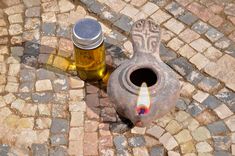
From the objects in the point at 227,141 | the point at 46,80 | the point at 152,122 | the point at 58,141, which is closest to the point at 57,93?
the point at 46,80

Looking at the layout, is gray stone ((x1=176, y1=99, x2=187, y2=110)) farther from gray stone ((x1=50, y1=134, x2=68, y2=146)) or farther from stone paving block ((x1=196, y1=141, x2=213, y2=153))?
gray stone ((x1=50, y1=134, x2=68, y2=146))

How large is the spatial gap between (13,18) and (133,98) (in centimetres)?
210

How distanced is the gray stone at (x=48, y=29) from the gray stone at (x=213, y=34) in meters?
1.73

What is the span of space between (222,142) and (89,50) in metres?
1.57

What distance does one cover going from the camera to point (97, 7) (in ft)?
18.4

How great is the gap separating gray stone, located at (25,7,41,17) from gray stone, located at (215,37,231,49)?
2082mm

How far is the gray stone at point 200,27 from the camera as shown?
5387mm

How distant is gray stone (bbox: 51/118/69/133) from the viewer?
470 centimetres

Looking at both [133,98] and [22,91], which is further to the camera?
[22,91]

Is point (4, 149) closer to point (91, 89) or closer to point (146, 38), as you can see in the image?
point (91, 89)

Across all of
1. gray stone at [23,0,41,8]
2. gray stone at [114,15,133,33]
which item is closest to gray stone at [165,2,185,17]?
gray stone at [114,15,133,33]

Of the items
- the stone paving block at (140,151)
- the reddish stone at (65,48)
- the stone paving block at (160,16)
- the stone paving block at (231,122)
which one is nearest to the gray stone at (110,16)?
the stone paving block at (160,16)

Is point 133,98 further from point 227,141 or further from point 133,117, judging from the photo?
point 227,141

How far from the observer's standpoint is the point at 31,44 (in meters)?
5.32
